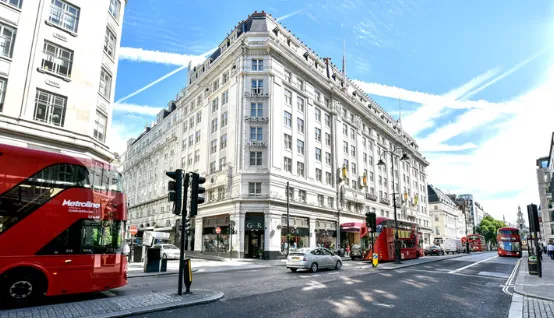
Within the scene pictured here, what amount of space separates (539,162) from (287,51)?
3636 inches

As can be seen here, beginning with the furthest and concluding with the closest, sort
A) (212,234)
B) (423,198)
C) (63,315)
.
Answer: (423,198) < (212,234) < (63,315)

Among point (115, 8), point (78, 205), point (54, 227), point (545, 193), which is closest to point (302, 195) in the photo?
point (115, 8)

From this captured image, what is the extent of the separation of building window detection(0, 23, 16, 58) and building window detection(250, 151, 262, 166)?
22.6 m

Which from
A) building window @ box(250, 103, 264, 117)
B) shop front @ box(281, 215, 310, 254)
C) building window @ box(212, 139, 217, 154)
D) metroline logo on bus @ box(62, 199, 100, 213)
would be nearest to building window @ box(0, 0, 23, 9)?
metroline logo on bus @ box(62, 199, 100, 213)

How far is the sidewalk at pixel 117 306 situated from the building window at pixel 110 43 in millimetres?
20508

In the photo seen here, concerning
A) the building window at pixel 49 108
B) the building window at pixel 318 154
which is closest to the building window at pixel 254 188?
the building window at pixel 318 154

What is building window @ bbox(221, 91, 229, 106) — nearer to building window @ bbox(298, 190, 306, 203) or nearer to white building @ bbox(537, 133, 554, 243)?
building window @ bbox(298, 190, 306, 203)

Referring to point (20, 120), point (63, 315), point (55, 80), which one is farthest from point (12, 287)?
point (55, 80)

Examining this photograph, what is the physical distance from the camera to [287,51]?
136 feet

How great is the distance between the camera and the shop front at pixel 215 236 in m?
37.4

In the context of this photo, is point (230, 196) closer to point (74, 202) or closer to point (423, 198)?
point (74, 202)

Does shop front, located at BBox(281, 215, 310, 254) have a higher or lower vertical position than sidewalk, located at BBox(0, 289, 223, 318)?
higher

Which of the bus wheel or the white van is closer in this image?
the bus wheel

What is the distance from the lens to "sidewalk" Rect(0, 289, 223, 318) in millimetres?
7824
